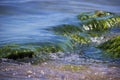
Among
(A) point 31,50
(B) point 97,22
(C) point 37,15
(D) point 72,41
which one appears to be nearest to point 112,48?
(D) point 72,41

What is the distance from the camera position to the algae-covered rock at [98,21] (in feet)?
44.7

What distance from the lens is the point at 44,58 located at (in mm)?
8836

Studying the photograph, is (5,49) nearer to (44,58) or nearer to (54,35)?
(44,58)

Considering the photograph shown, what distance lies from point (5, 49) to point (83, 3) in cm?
1155

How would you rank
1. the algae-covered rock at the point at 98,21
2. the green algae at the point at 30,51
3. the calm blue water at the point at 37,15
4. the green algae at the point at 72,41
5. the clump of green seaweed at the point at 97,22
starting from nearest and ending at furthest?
the green algae at the point at 30,51
the green algae at the point at 72,41
the calm blue water at the point at 37,15
the clump of green seaweed at the point at 97,22
the algae-covered rock at the point at 98,21

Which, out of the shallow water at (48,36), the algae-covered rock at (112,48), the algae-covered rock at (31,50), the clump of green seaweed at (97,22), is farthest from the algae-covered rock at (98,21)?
the algae-covered rock at (31,50)

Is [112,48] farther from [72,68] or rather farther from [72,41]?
[72,68]

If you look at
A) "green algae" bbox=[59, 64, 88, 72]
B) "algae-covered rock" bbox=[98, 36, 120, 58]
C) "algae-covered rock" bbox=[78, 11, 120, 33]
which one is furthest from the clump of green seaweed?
"green algae" bbox=[59, 64, 88, 72]

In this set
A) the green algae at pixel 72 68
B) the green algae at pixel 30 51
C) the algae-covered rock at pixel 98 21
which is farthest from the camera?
the algae-covered rock at pixel 98 21

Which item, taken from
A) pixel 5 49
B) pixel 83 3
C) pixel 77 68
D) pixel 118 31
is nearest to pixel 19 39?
pixel 5 49

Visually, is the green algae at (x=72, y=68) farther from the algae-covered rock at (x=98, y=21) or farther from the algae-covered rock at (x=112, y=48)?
the algae-covered rock at (x=98, y=21)

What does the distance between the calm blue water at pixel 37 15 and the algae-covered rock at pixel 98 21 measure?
501 mm

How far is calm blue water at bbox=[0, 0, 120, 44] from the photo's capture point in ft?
35.8

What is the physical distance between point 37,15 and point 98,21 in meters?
3.06
